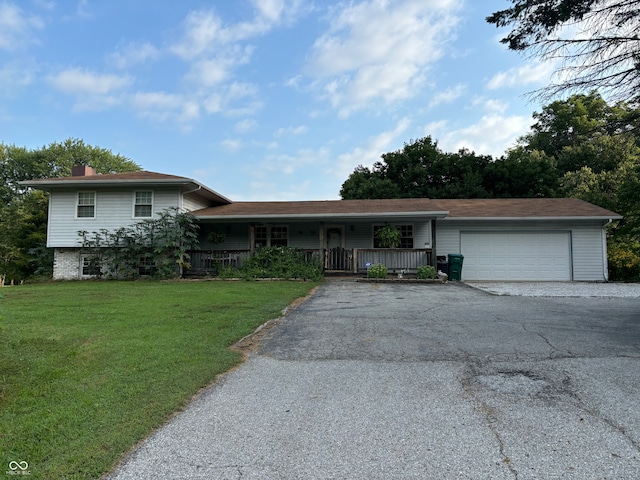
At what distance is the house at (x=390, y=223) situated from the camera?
47.8 ft

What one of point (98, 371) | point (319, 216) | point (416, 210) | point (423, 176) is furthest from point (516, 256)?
point (98, 371)

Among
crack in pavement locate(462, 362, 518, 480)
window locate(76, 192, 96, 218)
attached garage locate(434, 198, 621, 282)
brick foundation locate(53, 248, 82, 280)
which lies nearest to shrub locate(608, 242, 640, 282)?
attached garage locate(434, 198, 621, 282)

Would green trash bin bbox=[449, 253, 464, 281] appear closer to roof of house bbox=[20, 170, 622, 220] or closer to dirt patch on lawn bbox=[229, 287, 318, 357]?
roof of house bbox=[20, 170, 622, 220]

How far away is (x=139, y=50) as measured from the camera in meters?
14.6

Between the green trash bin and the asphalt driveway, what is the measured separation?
830 centimetres

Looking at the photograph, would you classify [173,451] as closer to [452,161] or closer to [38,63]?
[38,63]

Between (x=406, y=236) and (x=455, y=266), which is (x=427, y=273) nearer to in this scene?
(x=455, y=266)

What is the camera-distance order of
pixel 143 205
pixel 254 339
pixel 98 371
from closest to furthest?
1. pixel 98 371
2. pixel 254 339
3. pixel 143 205

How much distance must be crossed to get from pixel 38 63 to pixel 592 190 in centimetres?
3018

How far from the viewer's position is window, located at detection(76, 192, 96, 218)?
1534 cm

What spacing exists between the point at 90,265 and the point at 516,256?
17218 mm

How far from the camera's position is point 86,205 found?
50.5ft

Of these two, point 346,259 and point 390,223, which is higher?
point 390,223

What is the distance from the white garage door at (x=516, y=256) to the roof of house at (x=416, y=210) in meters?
0.86
